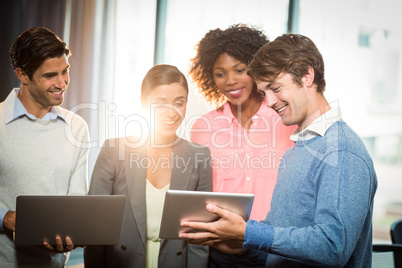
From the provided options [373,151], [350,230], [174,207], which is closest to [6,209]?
[174,207]

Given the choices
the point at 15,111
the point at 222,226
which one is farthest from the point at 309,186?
the point at 15,111

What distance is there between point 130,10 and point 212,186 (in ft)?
5.27

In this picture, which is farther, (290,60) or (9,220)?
(9,220)

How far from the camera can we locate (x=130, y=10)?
2.80 m

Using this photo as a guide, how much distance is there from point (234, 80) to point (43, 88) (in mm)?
1035

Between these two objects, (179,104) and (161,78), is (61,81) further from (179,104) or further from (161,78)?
(179,104)

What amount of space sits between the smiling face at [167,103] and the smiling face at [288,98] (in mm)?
560

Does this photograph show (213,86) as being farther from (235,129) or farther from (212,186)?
(212,186)

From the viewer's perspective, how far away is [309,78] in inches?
54.2

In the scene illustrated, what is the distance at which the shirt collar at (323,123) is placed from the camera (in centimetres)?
125

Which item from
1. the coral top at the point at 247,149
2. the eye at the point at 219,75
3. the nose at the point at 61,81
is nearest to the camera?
the nose at the point at 61,81

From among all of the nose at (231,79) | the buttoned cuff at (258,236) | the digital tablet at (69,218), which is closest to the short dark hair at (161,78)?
the nose at (231,79)

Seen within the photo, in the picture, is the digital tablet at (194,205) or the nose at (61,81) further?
the nose at (61,81)

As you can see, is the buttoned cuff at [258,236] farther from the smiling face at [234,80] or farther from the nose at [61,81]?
the nose at [61,81]
